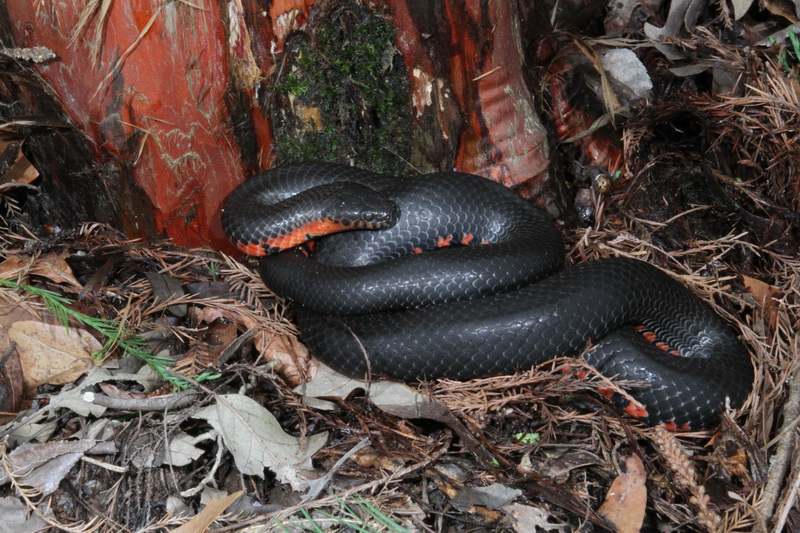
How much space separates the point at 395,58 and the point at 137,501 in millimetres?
3049

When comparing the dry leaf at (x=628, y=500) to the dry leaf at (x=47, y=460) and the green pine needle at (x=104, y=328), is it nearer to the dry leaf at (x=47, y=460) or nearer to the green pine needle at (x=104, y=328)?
the green pine needle at (x=104, y=328)

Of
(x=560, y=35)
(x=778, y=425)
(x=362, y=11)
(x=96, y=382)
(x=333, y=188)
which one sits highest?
(x=362, y=11)

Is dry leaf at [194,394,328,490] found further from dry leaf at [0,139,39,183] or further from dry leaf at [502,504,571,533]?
dry leaf at [0,139,39,183]

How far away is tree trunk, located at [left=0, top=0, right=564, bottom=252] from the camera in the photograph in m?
3.95

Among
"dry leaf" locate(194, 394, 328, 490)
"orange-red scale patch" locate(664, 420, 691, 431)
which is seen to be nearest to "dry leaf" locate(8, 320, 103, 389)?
"dry leaf" locate(194, 394, 328, 490)

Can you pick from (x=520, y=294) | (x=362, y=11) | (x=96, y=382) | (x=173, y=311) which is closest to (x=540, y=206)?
(x=520, y=294)

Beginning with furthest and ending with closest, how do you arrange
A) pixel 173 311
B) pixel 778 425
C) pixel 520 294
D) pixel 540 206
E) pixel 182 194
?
1. pixel 540 206
2. pixel 182 194
3. pixel 173 311
4. pixel 520 294
5. pixel 778 425

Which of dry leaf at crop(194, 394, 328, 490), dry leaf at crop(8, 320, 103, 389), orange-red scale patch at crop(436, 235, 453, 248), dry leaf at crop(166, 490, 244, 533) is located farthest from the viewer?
orange-red scale patch at crop(436, 235, 453, 248)

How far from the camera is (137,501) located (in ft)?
10.4

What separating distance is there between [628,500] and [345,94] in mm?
3015

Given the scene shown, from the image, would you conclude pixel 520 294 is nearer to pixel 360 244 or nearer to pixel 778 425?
pixel 360 244

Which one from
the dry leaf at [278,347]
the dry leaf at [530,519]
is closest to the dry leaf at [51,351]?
the dry leaf at [278,347]

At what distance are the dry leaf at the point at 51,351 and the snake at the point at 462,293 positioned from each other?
45.9 inches

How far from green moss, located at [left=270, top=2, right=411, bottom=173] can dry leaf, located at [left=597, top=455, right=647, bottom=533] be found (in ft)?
8.53
